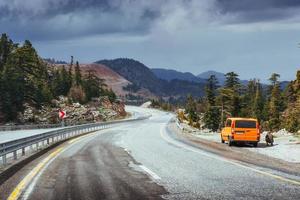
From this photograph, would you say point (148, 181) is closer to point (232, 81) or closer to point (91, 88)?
point (232, 81)

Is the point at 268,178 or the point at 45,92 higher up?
the point at 45,92

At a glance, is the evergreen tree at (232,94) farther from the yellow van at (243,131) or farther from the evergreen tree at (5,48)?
the yellow van at (243,131)

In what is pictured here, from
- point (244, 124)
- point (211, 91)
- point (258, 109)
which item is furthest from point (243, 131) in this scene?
point (258, 109)

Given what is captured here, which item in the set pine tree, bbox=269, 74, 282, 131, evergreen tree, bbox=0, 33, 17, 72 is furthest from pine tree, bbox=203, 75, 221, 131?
evergreen tree, bbox=0, 33, 17, 72

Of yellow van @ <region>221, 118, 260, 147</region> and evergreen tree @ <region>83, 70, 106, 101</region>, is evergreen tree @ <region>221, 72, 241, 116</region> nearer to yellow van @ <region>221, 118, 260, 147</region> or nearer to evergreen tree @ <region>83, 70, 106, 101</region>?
evergreen tree @ <region>83, 70, 106, 101</region>

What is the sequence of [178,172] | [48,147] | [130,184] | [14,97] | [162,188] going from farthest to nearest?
[14,97]
[48,147]
[178,172]
[130,184]
[162,188]

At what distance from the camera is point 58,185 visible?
11.7m

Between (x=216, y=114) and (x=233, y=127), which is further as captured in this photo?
(x=216, y=114)

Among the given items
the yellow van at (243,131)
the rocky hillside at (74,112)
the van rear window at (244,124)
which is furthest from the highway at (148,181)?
the rocky hillside at (74,112)

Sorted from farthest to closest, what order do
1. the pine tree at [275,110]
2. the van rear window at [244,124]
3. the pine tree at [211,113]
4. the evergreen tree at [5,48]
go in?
the evergreen tree at [5,48] → the pine tree at [211,113] → the pine tree at [275,110] → the van rear window at [244,124]

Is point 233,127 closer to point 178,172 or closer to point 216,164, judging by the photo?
point 216,164

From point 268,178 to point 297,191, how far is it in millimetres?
2229

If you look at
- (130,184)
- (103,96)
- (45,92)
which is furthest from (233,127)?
(103,96)

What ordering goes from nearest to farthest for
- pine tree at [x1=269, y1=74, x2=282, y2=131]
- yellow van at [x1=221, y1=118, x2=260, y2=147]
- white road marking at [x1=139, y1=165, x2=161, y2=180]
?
1. white road marking at [x1=139, y1=165, x2=161, y2=180]
2. yellow van at [x1=221, y1=118, x2=260, y2=147]
3. pine tree at [x1=269, y1=74, x2=282, y2=131]
